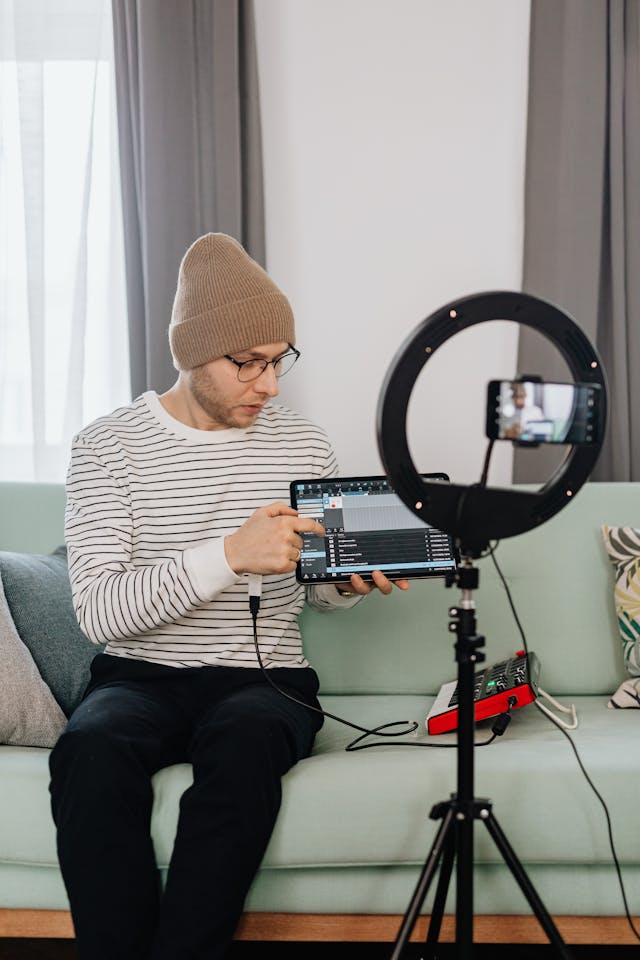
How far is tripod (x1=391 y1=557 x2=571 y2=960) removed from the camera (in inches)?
42.5

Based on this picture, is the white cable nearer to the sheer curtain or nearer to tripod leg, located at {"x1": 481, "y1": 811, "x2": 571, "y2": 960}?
tripod leg, located at {"x1": 481, "y1": 811, "x2": 571, "y2": 960}

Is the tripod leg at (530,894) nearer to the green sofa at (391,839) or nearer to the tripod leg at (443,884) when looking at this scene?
the tripod leg at (443,884)

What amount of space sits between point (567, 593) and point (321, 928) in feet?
2.73

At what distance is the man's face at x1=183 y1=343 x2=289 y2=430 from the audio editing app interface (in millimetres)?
164

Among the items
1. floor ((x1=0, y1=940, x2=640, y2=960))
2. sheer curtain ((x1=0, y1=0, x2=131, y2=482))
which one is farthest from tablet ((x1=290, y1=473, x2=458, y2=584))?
sheer curtain ((x1=0, y1=0, x2=131, y2=482))

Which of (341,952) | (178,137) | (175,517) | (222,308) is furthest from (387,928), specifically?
(178,137)

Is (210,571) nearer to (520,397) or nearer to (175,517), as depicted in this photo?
(175,517)

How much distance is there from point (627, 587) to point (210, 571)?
87 centimetres

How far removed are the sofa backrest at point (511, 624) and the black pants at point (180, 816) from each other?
1.46 ft

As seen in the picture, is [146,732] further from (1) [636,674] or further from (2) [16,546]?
(1) [636,674]

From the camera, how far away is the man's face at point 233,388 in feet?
5.44

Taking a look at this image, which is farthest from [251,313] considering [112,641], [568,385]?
[568,385]

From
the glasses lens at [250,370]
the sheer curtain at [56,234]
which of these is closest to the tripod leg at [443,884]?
the glasses lens at [250,370]

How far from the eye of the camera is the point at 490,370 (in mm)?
2414
